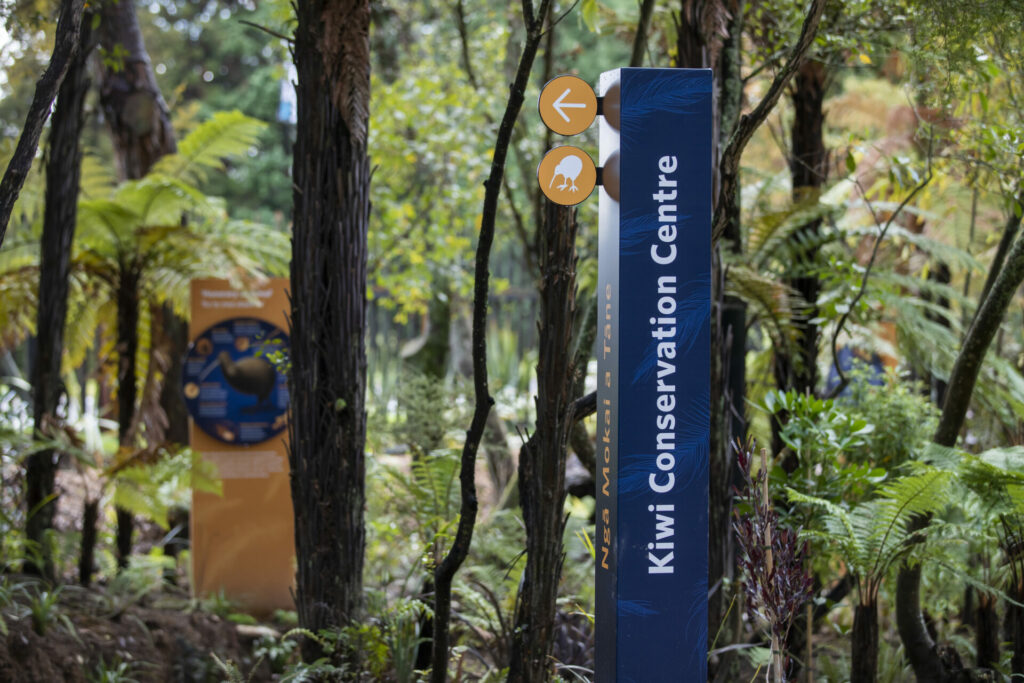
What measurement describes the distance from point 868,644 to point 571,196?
2.22 metres

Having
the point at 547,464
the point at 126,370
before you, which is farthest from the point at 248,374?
the point at 547,464

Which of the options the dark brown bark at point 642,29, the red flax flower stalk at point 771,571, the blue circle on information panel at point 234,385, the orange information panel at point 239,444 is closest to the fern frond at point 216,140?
the orange information panel at point 239,444

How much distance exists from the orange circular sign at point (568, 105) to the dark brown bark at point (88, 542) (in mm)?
3956

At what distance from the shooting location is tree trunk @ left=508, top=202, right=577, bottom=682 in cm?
275

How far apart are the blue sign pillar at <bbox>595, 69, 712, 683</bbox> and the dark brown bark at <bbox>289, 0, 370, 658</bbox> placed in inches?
60.0

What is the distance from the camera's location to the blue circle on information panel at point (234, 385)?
5.64m

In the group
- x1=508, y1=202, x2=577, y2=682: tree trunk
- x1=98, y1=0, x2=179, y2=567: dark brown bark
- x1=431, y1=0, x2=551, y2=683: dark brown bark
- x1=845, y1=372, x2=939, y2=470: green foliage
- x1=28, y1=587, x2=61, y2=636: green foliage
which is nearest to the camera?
x1=431, y1=0, x2=551, y2=683: dark brown bark

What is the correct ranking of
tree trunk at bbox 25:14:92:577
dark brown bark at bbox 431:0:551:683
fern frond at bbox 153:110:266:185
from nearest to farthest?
dark brown bark at bbox 431:0:551:683 → tree trunk at bbox 25:14:92:577 → fern frond at bbox 153:110:266:185

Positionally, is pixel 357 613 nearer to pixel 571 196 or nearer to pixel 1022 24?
pixel 571 196

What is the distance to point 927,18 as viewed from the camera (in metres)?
3.69

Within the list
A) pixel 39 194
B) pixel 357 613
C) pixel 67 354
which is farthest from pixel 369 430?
pixel 39 194

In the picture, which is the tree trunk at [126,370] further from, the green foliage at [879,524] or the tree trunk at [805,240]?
the green foliage at [879,524]

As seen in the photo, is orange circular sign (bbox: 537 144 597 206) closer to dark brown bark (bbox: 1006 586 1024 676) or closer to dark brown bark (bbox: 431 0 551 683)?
dark brown bark (bbox: 431 0 551 683)

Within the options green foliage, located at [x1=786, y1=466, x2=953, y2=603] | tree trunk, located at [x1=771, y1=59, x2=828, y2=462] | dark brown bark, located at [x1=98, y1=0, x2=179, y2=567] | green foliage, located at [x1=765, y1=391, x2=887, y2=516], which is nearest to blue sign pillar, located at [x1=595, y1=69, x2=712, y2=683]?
green foliage, located at [x1=786, y1=466, x2=953, y2=603]
